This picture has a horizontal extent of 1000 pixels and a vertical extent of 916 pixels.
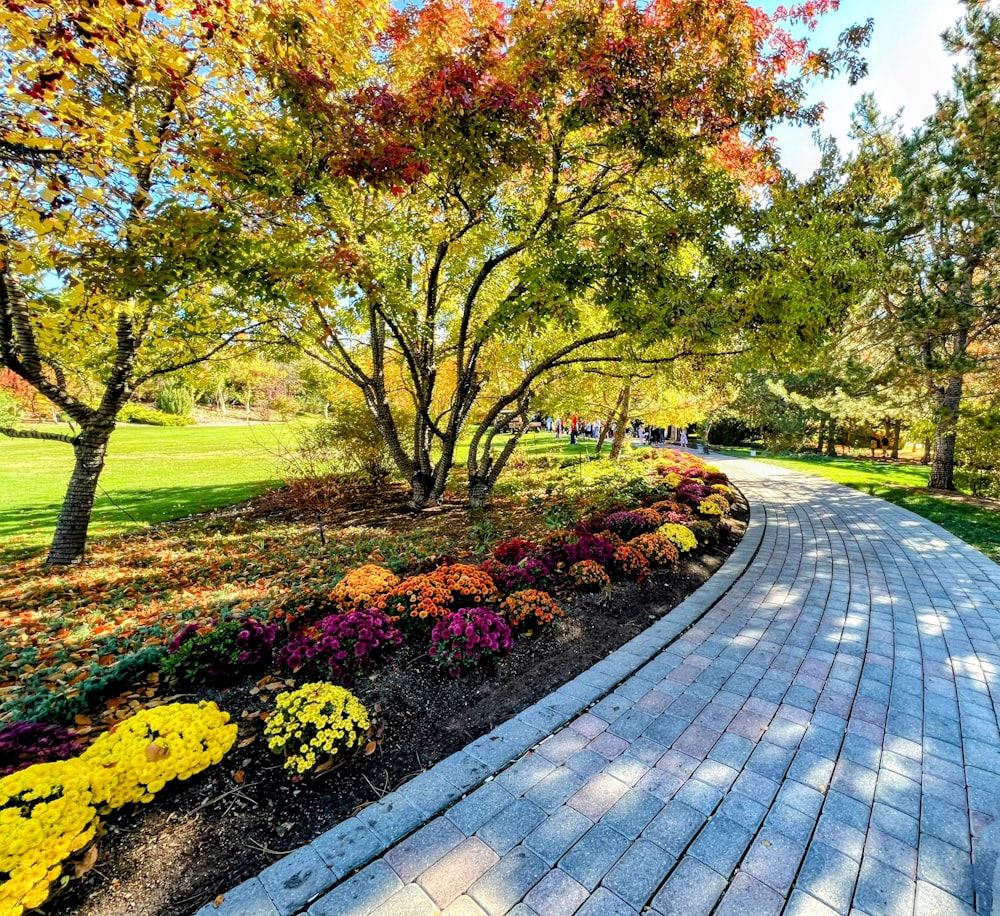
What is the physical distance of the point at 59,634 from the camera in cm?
462

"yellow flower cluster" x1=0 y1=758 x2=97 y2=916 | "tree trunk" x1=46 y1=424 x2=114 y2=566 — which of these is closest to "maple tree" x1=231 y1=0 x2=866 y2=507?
"yellow flower cluster" x1=0 y1=758 x2=97 y2=916

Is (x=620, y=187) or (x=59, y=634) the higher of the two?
(x=620, y=187)

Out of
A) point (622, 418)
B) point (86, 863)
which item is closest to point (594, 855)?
point (86, 863)

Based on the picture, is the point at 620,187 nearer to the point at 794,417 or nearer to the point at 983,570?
the point at 983,570

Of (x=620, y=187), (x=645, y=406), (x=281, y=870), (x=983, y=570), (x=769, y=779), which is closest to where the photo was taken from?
(x=281, y=870)

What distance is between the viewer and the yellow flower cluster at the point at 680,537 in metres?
6.34

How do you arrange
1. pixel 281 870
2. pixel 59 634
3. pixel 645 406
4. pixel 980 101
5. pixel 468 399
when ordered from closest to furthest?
pixel 281 870 → pixel 59 634 → pixel 980 101 → pixel 468 399 → pixel 645 406

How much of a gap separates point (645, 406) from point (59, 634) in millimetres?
15667

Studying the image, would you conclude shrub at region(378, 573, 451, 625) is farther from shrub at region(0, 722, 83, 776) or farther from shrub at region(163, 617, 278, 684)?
shrub at region(0, 722, 83, 776)

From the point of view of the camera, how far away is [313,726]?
2.67 m

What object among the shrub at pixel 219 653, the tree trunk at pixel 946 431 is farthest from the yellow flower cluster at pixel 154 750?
the tree trunk at pixel 946 431

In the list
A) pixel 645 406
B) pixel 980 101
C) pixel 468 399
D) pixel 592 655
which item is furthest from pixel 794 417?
pixel 592 655

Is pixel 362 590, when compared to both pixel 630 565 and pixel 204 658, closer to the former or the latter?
pixel 204 658

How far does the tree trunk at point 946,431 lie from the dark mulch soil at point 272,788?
11.3 metres
